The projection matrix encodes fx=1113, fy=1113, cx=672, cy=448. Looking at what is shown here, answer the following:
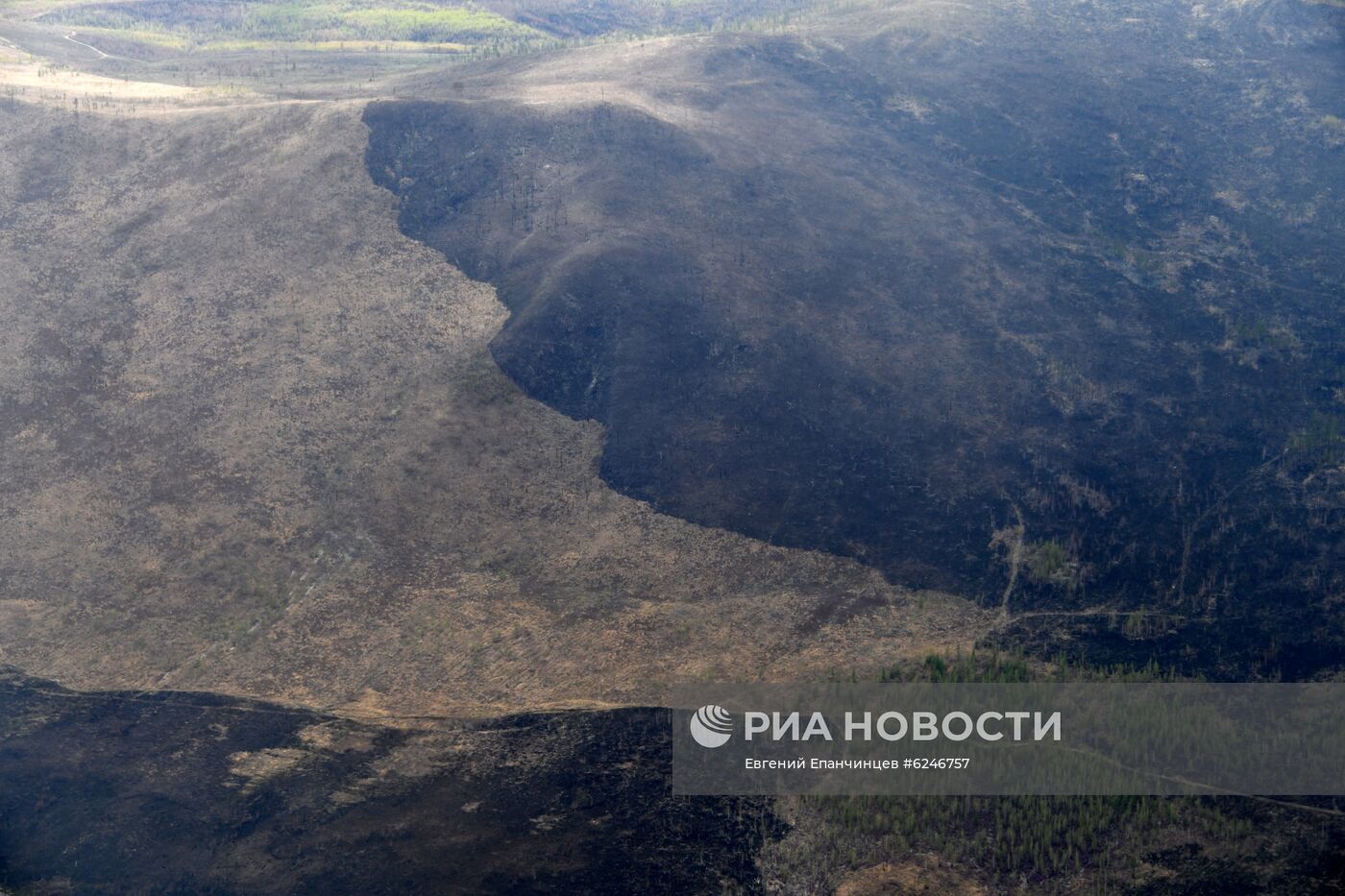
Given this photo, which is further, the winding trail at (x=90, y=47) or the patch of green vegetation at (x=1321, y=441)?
the winding trail at (x=90, y=47)

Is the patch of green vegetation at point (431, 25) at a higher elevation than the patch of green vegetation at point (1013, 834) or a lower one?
higher

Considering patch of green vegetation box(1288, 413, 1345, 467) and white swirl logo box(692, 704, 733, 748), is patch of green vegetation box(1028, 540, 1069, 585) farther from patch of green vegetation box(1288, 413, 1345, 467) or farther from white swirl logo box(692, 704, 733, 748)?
white swirl logo box(692, 704, 733, 748)

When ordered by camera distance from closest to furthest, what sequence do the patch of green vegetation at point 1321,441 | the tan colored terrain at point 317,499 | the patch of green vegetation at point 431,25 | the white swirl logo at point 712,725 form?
the white swirl logo at point 712,725 → the tan colored terrain at point 317,499 → the patch of green vegetation at point 1321,441 → the patch of green vegetation at point 431,25

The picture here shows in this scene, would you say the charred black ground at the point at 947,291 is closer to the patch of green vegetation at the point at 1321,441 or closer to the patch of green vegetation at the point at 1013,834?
the patch of green vegetation at the point at 1321,441

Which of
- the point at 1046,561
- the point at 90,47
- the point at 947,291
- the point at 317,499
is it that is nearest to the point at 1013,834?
the point at 1046,561

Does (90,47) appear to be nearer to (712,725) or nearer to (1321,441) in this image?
(712,725)

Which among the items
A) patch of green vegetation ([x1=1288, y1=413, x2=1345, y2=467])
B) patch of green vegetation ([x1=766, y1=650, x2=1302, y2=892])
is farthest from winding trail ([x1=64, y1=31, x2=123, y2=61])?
patch of green vegetation ([x1=1288, y1=413, x2=1345, y2=467])

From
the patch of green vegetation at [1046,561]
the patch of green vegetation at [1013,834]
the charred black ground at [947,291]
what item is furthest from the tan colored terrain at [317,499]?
the patch of green vegetation at [1013,834]
